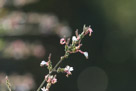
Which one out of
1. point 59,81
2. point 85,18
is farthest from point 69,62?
point 85,18

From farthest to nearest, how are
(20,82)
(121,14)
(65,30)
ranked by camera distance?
(121,14)
(65,30)
(20,82)

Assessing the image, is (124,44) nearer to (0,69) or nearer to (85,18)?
(85,18)

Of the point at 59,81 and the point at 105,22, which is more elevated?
the point at 105,22

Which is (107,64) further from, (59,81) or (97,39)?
(59,81)

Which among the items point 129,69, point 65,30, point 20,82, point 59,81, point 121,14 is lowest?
point 20,82

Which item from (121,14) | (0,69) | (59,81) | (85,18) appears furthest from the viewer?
(121,14)

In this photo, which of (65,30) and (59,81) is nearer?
(65,30)
